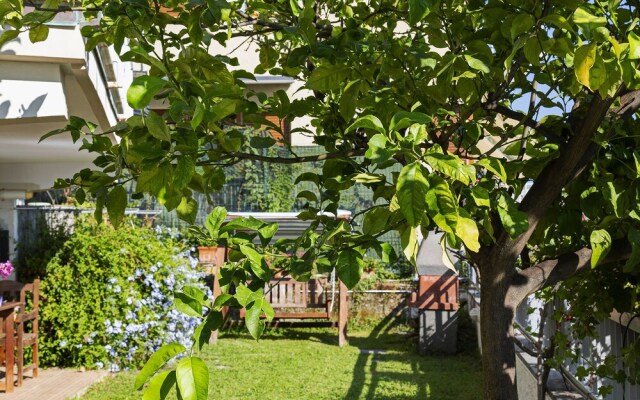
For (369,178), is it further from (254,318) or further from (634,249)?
(634,249)

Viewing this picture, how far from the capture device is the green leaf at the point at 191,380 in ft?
4.42

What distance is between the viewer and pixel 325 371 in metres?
10.5

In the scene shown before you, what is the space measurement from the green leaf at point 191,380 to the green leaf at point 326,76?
3.04ft

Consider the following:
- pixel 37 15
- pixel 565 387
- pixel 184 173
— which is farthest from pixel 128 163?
pixel 565 387

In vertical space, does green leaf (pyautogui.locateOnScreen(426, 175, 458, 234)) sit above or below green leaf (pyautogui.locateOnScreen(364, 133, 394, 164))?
below

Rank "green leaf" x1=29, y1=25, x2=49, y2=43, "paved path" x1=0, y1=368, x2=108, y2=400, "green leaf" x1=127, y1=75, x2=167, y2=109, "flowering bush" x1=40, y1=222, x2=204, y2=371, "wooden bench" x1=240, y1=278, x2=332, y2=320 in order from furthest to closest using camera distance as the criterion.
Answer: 1. "wooden bench" x1=240, y1=278, x2=332, y2=320
2. "flowering bush" x1=40, y1=222, x2=204, y2=371
3. "paved path" x1=0, y1=368, x2=108, y2=400
4. "green leaf" x1=29, y1=25, x2=49, y2=43
5. "green leaf" x1=127, y1=75, x2=167, y2=109

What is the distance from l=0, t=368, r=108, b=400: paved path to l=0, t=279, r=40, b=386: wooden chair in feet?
0.53

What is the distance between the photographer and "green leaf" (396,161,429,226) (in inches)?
55.5

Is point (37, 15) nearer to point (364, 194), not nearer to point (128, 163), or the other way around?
point (128, 163)

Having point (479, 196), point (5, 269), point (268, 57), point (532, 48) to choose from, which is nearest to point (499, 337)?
point (479, 196)

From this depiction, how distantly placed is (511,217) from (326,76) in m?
0.58

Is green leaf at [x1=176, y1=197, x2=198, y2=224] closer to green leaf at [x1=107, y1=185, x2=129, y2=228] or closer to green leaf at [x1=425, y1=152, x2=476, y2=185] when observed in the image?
green leaf at [x1=107, y1=185, x2=129, y2=228]

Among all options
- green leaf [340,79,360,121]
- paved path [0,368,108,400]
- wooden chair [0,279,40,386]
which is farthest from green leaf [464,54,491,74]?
wooden chair [0,279,40,386]

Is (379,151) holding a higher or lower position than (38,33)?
lower
